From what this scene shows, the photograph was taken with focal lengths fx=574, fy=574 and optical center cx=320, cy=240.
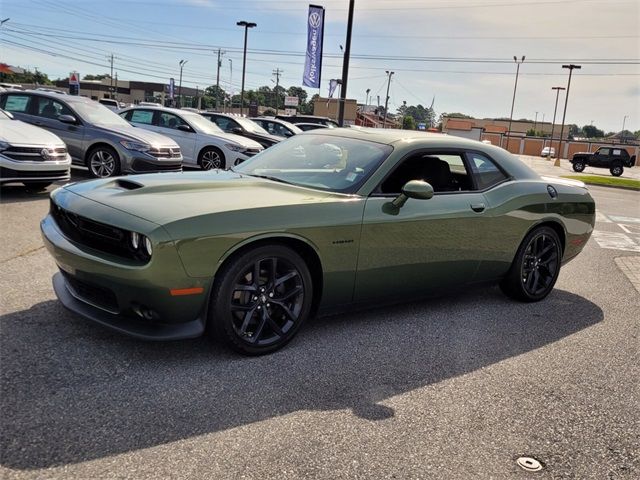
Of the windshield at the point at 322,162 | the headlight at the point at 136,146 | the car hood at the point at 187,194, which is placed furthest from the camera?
the headlight at the point at 136,146

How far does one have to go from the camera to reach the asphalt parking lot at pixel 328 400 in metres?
2.58

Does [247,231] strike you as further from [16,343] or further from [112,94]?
[112,94]

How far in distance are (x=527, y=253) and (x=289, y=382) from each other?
288 centimetres

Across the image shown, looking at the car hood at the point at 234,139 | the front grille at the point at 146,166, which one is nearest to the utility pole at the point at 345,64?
the car hood at the point at 234,139

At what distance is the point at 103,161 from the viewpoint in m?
10.3

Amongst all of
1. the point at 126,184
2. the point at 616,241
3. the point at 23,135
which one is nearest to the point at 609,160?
the point at 616,241

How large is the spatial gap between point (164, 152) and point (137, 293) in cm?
780

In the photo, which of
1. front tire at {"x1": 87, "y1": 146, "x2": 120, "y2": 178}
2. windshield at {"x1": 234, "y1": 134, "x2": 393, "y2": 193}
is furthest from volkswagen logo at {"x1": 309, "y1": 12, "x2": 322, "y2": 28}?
windshield at {"x1": 234, "y1": 134, "x2": 393, "y2": 193}

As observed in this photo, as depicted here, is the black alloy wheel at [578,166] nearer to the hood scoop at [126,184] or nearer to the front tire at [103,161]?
the front tire at [103,161]

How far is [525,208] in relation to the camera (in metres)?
5.06

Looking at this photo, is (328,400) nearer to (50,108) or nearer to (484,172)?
(484,172)

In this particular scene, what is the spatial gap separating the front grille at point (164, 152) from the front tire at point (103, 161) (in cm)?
63

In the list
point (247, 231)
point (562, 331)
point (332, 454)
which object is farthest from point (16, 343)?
point (562, 331)

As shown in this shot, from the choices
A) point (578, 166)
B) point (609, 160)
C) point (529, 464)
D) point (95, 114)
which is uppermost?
point (609, 160)
